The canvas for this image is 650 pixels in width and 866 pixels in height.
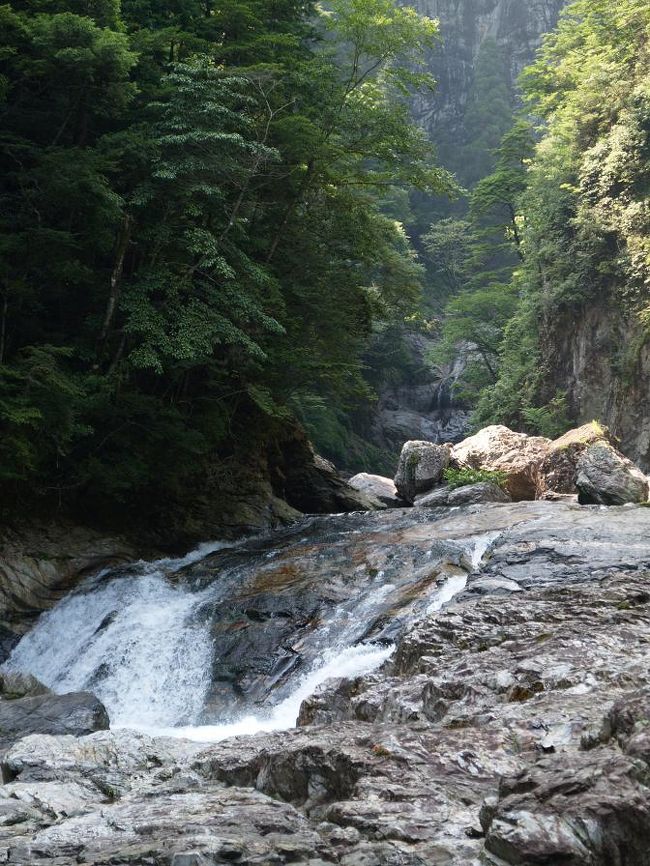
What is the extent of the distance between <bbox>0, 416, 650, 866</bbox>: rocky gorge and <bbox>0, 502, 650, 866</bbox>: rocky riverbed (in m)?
0.01

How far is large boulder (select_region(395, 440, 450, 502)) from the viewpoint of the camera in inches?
782

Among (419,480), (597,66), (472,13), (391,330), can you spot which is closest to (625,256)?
(597,66)

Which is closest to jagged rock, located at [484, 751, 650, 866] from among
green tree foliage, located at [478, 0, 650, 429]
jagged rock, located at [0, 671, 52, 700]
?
jagged rock, located at [0, 671, 52, 700]

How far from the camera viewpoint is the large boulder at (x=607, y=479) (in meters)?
15.2

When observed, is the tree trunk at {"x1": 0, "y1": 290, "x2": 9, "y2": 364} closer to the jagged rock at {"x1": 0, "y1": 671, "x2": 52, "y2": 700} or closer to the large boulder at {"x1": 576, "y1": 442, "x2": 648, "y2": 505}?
the jagged rock at {"x1": 0, "y1": 671, "x2": 52, "y2": 700}

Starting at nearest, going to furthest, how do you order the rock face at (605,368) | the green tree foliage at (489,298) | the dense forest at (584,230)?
the rock face at (605,368)
the dense forest at (584,230)
the green tree foliage at (489,298)

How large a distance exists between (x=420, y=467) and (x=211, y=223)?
343 inches

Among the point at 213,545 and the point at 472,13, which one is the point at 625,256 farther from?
the point at 472,13

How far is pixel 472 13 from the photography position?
59.0 m

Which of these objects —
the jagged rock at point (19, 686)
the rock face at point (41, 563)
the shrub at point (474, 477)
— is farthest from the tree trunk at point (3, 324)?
the shrub at point (474, 477)

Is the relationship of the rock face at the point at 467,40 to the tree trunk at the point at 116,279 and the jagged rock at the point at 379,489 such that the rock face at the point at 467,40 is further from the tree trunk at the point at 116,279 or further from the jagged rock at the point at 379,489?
the tree trunk at the point at 116,279

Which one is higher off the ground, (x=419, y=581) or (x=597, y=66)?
(x=597, y=66)

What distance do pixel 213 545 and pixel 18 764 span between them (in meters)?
10.0

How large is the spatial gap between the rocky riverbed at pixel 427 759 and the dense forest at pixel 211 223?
5395mm
